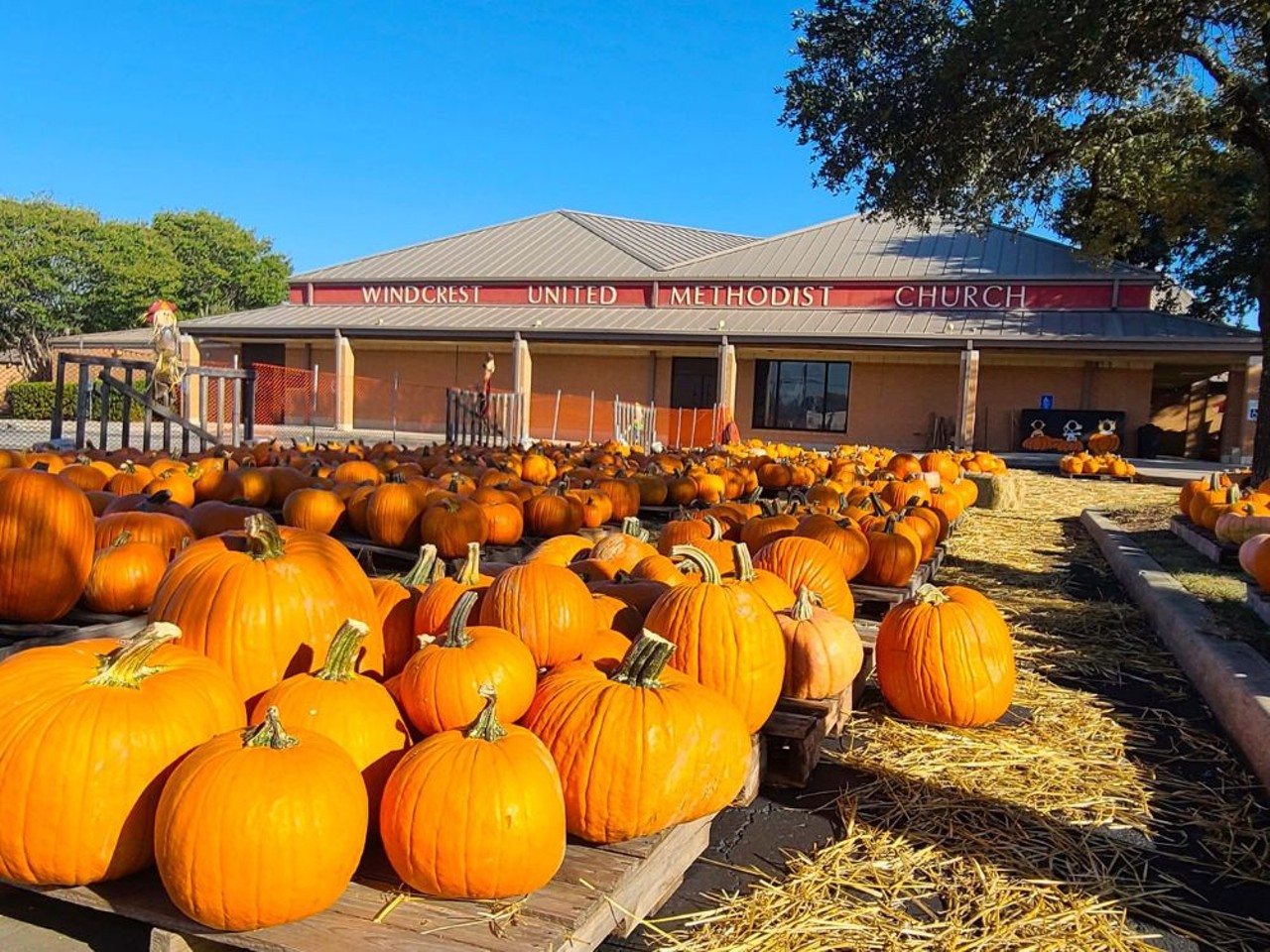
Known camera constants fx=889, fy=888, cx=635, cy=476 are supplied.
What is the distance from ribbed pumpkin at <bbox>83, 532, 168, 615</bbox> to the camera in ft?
11.5

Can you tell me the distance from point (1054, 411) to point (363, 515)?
66.2 feet

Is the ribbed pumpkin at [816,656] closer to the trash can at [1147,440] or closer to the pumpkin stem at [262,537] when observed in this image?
the pumpkin stem at [262,537]

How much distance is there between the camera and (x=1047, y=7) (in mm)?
7262

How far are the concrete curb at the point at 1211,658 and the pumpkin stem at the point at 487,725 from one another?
2.78 metres

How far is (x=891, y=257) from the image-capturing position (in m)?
24.7

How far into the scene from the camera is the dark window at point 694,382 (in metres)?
25.4

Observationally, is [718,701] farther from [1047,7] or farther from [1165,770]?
[1047,7]

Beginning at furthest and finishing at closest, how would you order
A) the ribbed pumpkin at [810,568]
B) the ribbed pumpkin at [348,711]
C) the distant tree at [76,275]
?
the distant tree at [76,275]
the ribbed pumpkin at [810,568]
the ribbed pumpkin at [348,711]

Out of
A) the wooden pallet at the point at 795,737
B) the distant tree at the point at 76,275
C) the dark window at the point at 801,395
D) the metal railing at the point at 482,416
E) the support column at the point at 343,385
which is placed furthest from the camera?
the distant tree at the point at 76,275

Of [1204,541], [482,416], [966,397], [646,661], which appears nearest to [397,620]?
[646,661]

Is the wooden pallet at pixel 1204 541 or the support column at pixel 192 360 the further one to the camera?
the support column at pixel 192 360

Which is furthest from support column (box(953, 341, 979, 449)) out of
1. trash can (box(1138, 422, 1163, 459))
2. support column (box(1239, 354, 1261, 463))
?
support column (box(1239, 354, 1261, 463))

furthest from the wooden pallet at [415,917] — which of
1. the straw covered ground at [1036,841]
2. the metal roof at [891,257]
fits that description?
the metal roof at [891,257]

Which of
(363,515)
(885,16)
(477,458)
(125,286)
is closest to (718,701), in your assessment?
(363,515)
